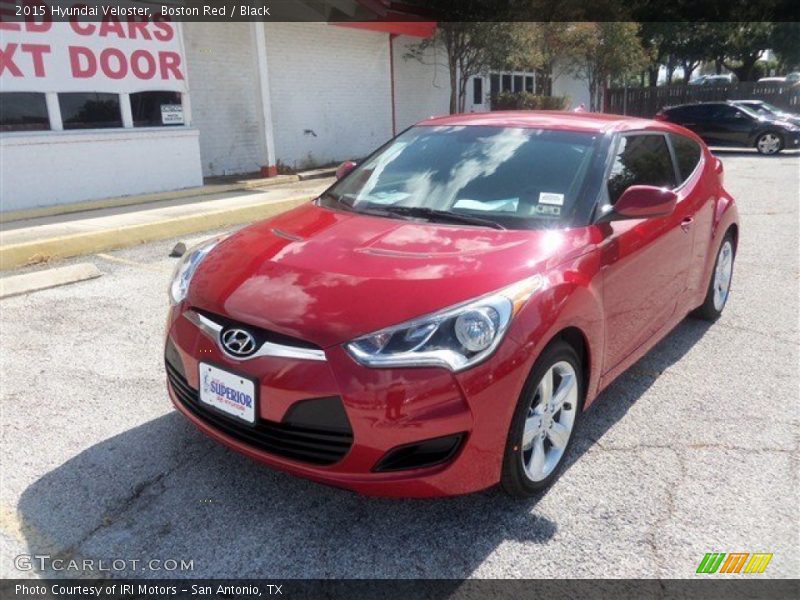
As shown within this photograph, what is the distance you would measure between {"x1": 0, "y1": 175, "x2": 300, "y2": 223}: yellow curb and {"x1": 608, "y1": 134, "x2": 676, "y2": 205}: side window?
25.1ft

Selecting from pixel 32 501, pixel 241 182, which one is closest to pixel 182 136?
pixel 241 182

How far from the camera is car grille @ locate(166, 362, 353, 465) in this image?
7.72 feet

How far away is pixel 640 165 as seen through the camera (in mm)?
3756

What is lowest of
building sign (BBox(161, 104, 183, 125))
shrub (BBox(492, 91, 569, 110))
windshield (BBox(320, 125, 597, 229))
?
windshield (BBox(320, 125, 597, 229))

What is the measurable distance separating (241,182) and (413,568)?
33.5ft

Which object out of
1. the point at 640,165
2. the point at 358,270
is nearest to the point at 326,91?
the point at 640,165

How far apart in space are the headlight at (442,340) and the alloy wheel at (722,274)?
3.04m

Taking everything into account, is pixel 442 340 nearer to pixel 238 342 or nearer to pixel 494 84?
pixel 238 342

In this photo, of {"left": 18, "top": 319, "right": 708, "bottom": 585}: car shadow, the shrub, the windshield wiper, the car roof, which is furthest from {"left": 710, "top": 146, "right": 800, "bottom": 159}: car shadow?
{"left": 18, "top": 319, "right": 708, "bottom": 585}: car shadow

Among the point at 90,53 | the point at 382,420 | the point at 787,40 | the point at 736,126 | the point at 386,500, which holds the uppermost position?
the point at 787,40

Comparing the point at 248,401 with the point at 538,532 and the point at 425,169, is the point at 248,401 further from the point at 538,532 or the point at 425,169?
the point at 425,169

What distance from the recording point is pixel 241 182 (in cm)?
1168

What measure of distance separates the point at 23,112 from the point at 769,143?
17.6 m

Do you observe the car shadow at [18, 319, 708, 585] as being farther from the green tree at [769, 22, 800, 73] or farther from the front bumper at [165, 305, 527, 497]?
the green tree at [769, 22, 800, 73]
